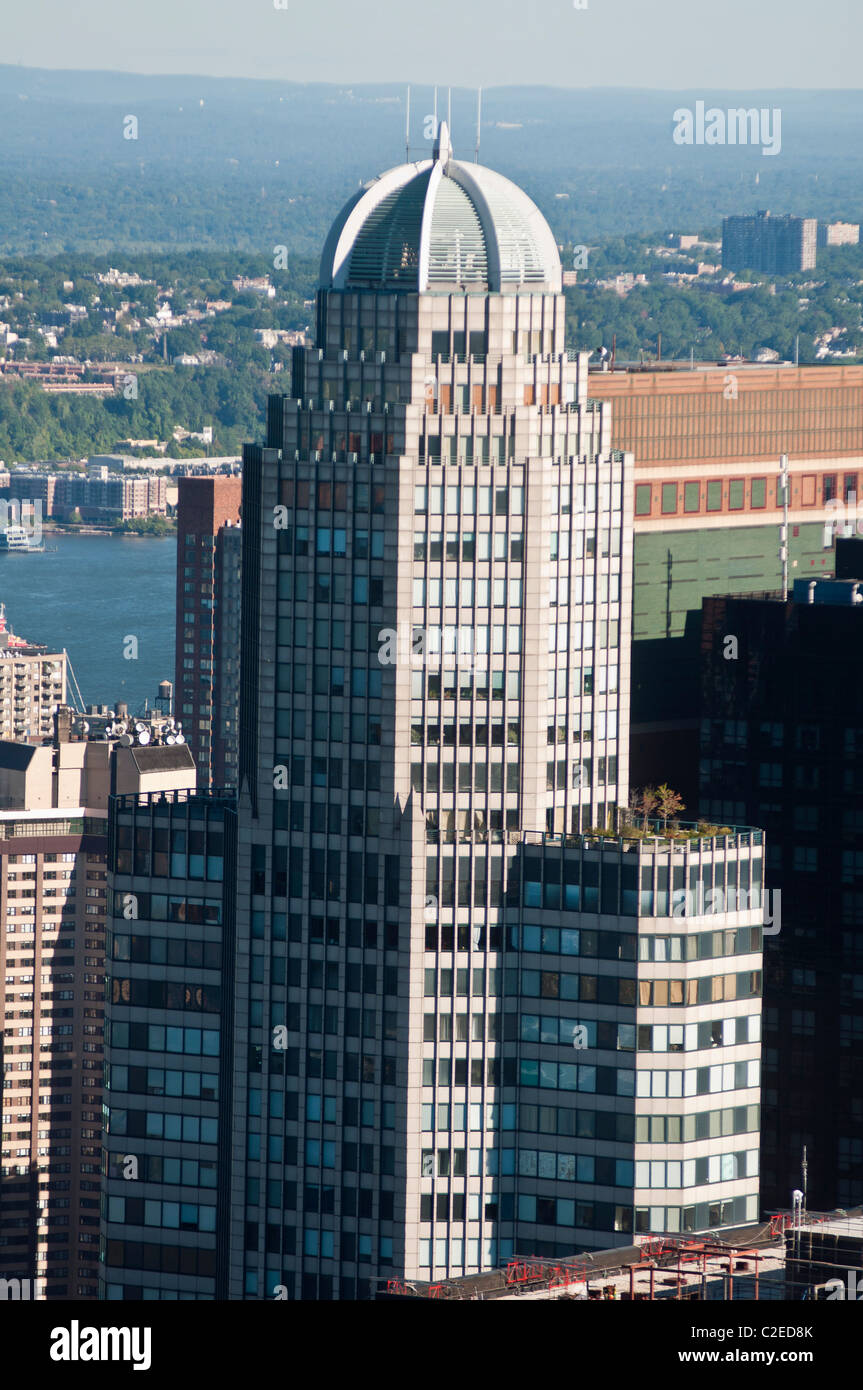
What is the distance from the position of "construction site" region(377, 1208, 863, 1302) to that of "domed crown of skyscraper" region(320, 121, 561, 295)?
3368 cm

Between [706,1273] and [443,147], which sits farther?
[443,147]

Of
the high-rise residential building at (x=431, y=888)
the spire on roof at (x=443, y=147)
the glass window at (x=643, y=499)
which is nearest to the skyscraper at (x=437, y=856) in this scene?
the high-rise residential building at (x=431, y=888)

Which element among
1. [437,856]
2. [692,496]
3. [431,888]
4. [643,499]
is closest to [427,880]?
[431,888]

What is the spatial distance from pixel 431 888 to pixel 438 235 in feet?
60.8

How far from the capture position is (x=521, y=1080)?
3292 inches

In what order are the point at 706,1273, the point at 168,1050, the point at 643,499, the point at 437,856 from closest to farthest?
the point at 706,1273
the point at 437,856
the point at 168,1050
the point at 643,499

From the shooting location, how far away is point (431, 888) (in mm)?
83750

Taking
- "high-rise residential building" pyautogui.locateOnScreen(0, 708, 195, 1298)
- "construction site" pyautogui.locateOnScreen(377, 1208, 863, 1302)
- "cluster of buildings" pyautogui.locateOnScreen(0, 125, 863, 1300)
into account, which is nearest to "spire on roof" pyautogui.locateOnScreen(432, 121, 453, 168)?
"cluster of buildings" pyautogui.locateOnScreen(0, 125, 863, 1300)

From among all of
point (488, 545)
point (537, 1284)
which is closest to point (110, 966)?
point (488, 545)

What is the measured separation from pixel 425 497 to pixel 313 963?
13259 mm

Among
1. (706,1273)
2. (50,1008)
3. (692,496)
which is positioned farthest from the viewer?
(50,1008)

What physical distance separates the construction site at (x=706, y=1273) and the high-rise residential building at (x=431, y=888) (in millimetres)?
19753

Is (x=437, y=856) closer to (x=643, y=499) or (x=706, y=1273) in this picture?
(x=706, y=1273)
